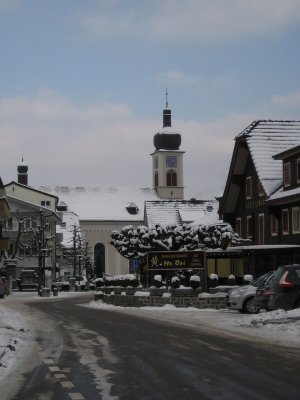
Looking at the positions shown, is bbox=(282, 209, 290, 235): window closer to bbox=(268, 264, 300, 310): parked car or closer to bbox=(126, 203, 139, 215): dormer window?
bbox=(268, 264, 300, 310): parked car

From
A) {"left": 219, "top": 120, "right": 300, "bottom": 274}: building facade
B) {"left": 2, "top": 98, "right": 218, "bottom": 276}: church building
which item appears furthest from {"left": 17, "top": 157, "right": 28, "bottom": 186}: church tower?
{"left": 219, "top": 120, "right": 300, "bottom": 274}: building facade

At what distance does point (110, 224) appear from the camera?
136 m

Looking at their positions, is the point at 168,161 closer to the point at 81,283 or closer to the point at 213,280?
the point at 81,283

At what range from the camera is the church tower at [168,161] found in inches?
5896

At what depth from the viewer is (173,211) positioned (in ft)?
319

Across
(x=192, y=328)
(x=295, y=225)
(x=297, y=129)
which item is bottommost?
(x=192, y=328)

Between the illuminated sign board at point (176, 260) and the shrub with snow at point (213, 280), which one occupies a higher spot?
the illuminated sign board at point (176, 260)

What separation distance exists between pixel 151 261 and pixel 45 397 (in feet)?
105

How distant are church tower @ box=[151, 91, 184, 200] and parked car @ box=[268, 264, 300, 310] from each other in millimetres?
124793

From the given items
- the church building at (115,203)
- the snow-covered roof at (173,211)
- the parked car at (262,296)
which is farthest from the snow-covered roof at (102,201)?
the parked car at (262,296)

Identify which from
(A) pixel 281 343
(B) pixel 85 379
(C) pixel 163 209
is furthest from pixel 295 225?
(C) pixel 163 209

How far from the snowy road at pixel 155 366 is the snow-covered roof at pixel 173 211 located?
65942mm

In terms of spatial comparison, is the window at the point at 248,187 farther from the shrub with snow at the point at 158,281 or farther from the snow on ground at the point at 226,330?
the snow on ground at the point at 226,330

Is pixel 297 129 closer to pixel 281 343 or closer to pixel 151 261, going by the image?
pixel 151 261
